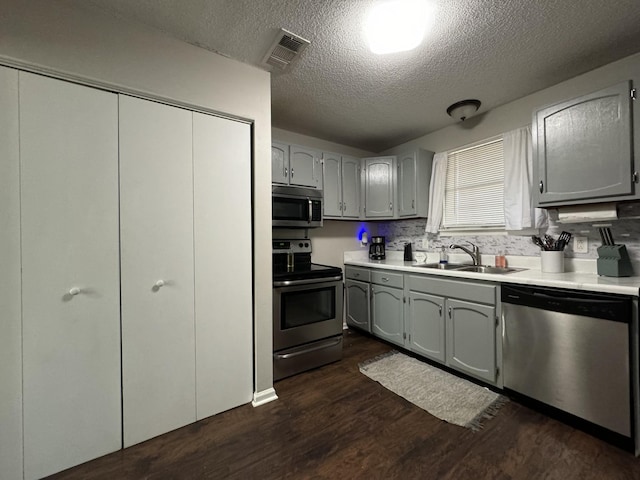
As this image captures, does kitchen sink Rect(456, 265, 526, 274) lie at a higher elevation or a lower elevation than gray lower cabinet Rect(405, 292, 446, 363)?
higher

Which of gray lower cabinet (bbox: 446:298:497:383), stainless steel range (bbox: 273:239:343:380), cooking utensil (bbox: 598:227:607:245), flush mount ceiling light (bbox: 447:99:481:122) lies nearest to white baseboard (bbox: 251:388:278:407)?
stainless steel range (bbox: 273:239:343:380)

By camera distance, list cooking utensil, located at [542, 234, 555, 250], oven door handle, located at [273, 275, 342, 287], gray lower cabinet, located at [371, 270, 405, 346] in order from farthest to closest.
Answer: gray lower cabinet, located at [371, 270, 405, 346] → oven door handle, located at [273, 275, 342, 287] → cooking utensil, located at [542, 234, 555, 250]

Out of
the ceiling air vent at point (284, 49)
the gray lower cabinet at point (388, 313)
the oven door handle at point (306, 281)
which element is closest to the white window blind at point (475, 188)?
the gray lower cabinet at point (388, 313)

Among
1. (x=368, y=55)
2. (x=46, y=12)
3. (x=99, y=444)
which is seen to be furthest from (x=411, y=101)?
(x=99, y=444)

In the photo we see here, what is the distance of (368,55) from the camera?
6.01ft

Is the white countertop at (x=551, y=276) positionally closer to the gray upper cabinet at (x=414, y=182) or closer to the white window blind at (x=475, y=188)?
the white window blind at (x=475, y=188)

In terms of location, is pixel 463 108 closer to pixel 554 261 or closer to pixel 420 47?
pixel 420 47

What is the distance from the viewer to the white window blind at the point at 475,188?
2662mm

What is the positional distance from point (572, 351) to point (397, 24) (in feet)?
7.19

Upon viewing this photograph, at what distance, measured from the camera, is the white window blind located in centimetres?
266

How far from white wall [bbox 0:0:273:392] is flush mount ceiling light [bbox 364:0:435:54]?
32.8 inches

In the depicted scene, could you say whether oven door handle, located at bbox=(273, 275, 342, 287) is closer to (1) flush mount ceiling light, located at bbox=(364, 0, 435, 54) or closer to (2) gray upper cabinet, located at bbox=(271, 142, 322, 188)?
(2) gray upper cabinet, located at bbox=(271, 142, 322, 188)

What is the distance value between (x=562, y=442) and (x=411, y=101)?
8.79 ft

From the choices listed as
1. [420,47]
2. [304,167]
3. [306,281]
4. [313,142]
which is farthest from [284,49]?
[306,281]
